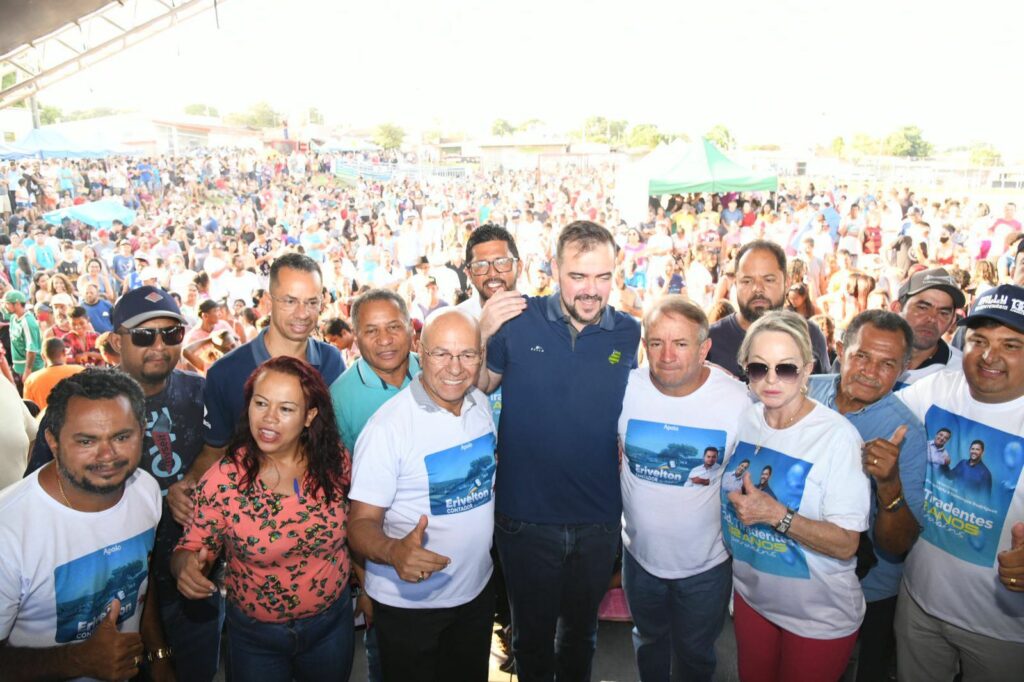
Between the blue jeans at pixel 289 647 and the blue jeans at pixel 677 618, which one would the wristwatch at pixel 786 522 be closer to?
the blue jeans at pixel 677 618

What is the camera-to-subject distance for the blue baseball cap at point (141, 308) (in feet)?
8.63

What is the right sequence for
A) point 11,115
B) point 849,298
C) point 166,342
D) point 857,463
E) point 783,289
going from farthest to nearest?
point 11,115, point 849,298, point 783,289, point 166,342, point 857,463

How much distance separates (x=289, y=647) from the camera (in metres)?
2.17

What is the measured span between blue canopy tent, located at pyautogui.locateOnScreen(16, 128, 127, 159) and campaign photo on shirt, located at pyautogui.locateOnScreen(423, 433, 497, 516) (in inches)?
589

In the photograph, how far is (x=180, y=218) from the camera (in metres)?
15.5

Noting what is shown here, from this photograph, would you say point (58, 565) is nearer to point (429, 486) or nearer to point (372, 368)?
point (429, 486)

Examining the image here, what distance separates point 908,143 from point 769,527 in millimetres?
69823

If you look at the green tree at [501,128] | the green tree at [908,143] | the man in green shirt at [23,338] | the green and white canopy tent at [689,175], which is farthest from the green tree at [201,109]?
the man in green shirt at [23,338]

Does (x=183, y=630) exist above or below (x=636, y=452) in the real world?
below

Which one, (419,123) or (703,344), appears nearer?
(703,344)

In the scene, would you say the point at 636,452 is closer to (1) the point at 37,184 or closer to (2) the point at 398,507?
(2) the point at 398,507

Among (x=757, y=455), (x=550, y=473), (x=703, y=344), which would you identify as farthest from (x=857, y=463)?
(x=550, y=473)

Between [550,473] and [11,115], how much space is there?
23.9m

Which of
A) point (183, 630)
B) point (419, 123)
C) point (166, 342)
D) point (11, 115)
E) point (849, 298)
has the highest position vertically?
point (419, 123)
